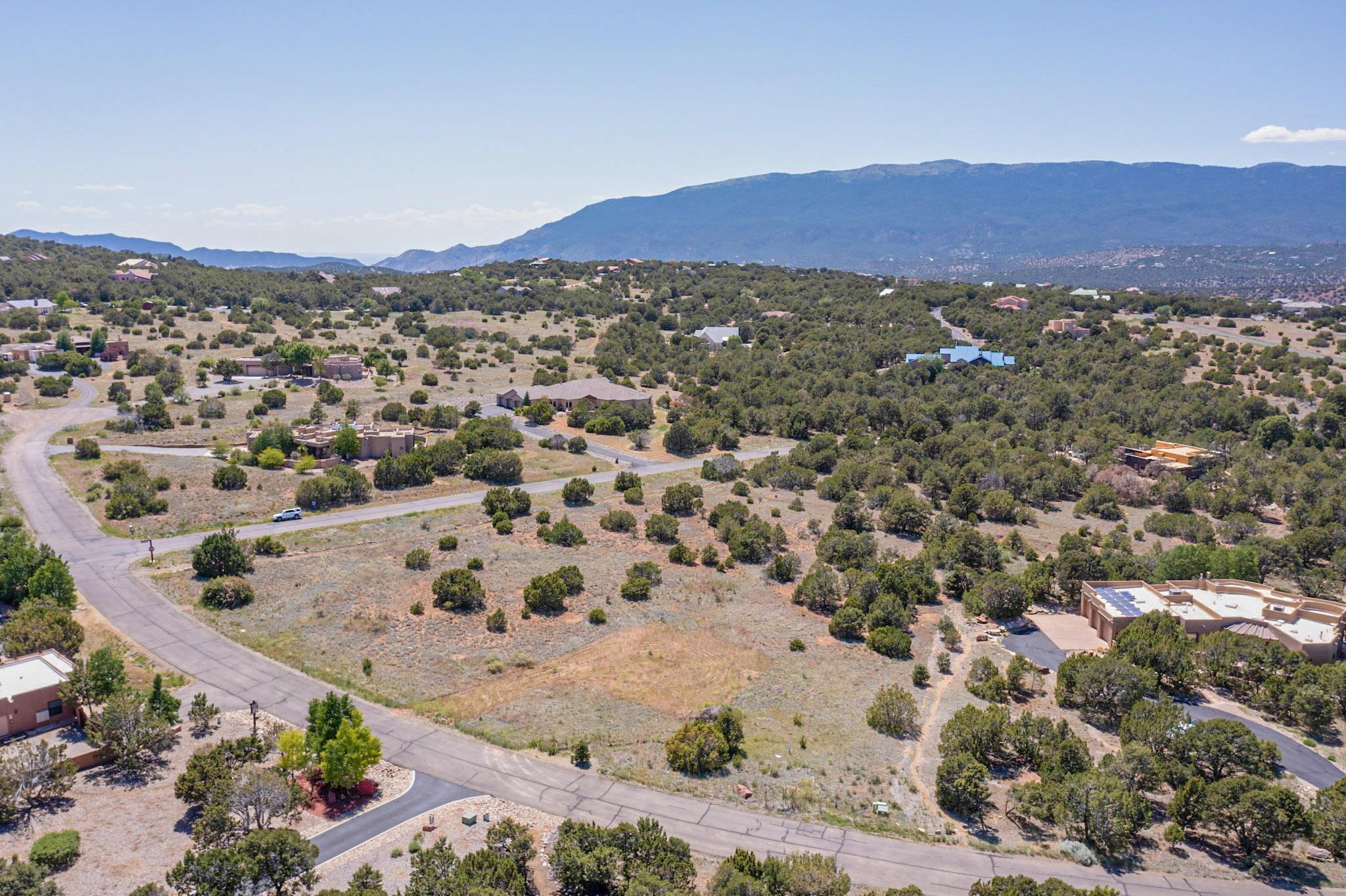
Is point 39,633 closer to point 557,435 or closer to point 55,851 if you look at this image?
point 55,851

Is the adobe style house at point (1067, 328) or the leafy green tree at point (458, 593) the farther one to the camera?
the adobe style house at point (1067, 328)

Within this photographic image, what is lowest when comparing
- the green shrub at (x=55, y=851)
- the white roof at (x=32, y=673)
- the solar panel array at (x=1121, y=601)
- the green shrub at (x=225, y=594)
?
the solar panel array at (x=1121, y=601)

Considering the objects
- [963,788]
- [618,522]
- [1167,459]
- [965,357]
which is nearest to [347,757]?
[963,788]

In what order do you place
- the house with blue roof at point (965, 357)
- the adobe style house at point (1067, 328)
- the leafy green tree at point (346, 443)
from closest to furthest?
the leafy green tree at point (346, 443)
the house with blue roof at point (965, 357)
the adobe style house at point (1067, 328)

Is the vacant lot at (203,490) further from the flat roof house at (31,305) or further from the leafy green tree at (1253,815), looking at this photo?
the flat roof house at (31,305)

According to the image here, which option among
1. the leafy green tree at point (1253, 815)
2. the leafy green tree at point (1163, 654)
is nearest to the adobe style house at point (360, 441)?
the leafy green tree at point (1163, 654)

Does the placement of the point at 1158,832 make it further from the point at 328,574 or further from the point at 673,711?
the point at 328,574

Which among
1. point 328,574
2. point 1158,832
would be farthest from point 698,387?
A: point 1158,832

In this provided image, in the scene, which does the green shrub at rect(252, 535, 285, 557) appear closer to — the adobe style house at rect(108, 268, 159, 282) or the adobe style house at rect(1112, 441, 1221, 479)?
the adobe style house at rect(1112, 441, 1221, 479)

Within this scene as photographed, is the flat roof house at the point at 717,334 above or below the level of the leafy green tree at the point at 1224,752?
above
